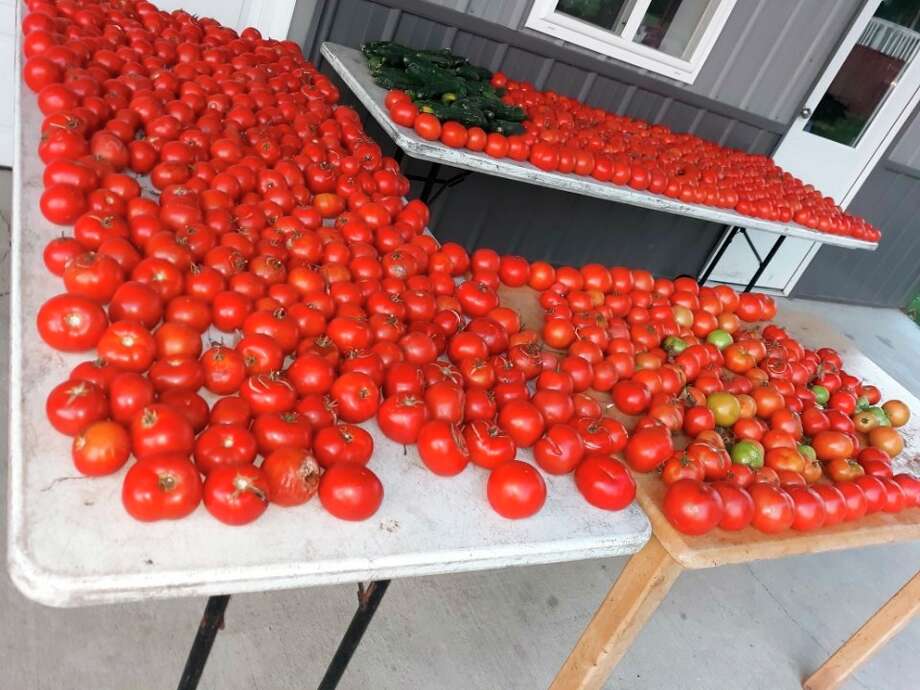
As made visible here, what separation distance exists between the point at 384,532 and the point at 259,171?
4.91 feet

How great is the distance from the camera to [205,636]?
156cm

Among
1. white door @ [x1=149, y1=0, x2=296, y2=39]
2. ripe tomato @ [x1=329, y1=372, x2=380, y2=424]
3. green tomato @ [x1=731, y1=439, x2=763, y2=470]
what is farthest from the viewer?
white door @ [x1=149, y1=0, x2=296, y2=39]

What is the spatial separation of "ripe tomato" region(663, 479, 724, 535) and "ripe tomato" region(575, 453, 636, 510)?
150 millimetres

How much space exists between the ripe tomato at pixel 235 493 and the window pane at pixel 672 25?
16.4 ft

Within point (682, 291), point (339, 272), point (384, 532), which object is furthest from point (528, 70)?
point (384, 532)

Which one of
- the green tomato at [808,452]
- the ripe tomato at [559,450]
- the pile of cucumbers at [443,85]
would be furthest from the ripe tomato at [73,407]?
the pile of cucumbers at [443,85]

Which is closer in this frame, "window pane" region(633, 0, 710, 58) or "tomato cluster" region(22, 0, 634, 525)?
"tomato cluster" region(22, 0, 634, 525)

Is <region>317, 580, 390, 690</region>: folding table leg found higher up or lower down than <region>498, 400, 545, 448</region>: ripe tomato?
lower down

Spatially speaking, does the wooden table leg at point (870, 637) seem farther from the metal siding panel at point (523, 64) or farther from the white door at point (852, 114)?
the white door at point (852, 114)

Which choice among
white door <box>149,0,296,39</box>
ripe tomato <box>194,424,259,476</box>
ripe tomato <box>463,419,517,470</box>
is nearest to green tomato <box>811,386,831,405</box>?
ripe tomato <box>463,419,517,470</box>

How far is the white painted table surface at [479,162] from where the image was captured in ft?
10.9

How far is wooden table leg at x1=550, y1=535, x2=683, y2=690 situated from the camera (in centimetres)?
183

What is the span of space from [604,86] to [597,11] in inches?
20.8

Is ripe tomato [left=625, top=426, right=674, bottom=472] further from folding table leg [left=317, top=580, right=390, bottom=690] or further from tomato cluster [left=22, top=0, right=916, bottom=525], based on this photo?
folding table leg [left=317, top=580, right=390, bottom=690]
